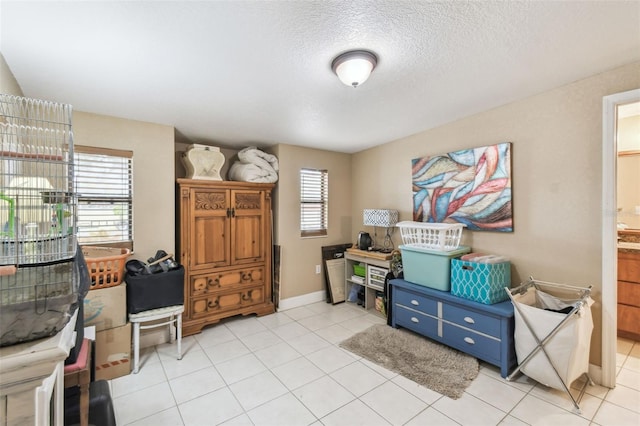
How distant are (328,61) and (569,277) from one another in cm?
260

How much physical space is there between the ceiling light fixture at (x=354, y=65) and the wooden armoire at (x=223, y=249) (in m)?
2.15

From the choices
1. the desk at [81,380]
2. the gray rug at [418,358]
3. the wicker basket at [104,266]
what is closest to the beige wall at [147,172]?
the wicker basket at [104,266]

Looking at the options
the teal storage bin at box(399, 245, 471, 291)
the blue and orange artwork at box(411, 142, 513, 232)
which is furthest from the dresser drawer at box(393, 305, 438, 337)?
the blue and orange artwork at box(411, 142, 513, 232)

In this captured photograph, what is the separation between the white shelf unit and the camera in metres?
3.72

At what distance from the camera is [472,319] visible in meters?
2.51

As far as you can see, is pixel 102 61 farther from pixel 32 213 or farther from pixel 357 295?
pixel 357 295

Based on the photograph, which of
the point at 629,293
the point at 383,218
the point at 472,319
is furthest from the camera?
the point at 383,218

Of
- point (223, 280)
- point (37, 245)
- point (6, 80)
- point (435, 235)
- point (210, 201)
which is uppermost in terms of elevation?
point (6, 80)

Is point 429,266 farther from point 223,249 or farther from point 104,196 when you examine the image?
point 104,196

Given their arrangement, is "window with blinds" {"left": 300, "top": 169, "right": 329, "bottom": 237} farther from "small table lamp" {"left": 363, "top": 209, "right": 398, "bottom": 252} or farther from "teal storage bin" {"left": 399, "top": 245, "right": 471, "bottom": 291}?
"teal storage bin" {"left": 399, "top": 245, "right": 471, "bottom": 291}

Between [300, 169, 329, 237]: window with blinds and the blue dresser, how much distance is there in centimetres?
154

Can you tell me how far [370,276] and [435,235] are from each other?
4.05ft

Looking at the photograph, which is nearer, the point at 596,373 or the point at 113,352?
the point at 596,373

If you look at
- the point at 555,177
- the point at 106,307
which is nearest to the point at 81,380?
the point at 106,307
